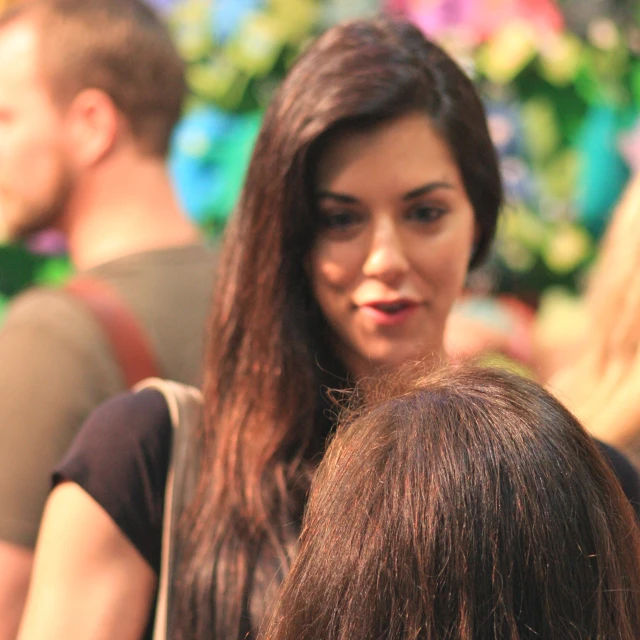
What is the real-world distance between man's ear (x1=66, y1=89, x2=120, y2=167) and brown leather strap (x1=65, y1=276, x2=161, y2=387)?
37 centimetres

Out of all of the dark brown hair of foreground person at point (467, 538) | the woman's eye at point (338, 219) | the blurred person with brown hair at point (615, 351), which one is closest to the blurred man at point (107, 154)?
the woman's eye at point (338, 219)

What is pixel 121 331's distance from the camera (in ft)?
5.52

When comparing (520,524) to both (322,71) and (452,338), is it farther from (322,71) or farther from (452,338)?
(452,338)

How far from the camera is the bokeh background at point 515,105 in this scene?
9.94 ft

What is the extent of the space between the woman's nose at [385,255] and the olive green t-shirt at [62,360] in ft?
1.49

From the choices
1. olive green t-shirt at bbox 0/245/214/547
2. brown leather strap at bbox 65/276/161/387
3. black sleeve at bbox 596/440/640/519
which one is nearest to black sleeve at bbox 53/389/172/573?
olive green t-shirt at bbox 0/245/214/547

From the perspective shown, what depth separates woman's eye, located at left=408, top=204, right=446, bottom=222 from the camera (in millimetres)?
1373

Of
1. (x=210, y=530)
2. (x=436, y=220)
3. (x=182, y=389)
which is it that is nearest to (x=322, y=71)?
(x=436, y=220)

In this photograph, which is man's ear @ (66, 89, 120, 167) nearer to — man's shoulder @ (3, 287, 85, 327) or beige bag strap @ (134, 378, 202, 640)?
man's shoulder @ (3, 287, 85, 327)

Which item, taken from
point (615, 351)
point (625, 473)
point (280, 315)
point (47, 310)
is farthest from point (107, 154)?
point (625, 473)

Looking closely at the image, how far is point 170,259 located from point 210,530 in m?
0.75

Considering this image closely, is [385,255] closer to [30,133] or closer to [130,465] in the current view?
[130,465]

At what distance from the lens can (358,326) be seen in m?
1.36

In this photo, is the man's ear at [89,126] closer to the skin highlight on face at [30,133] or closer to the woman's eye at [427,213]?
the skin highlight on face at [30,133]
